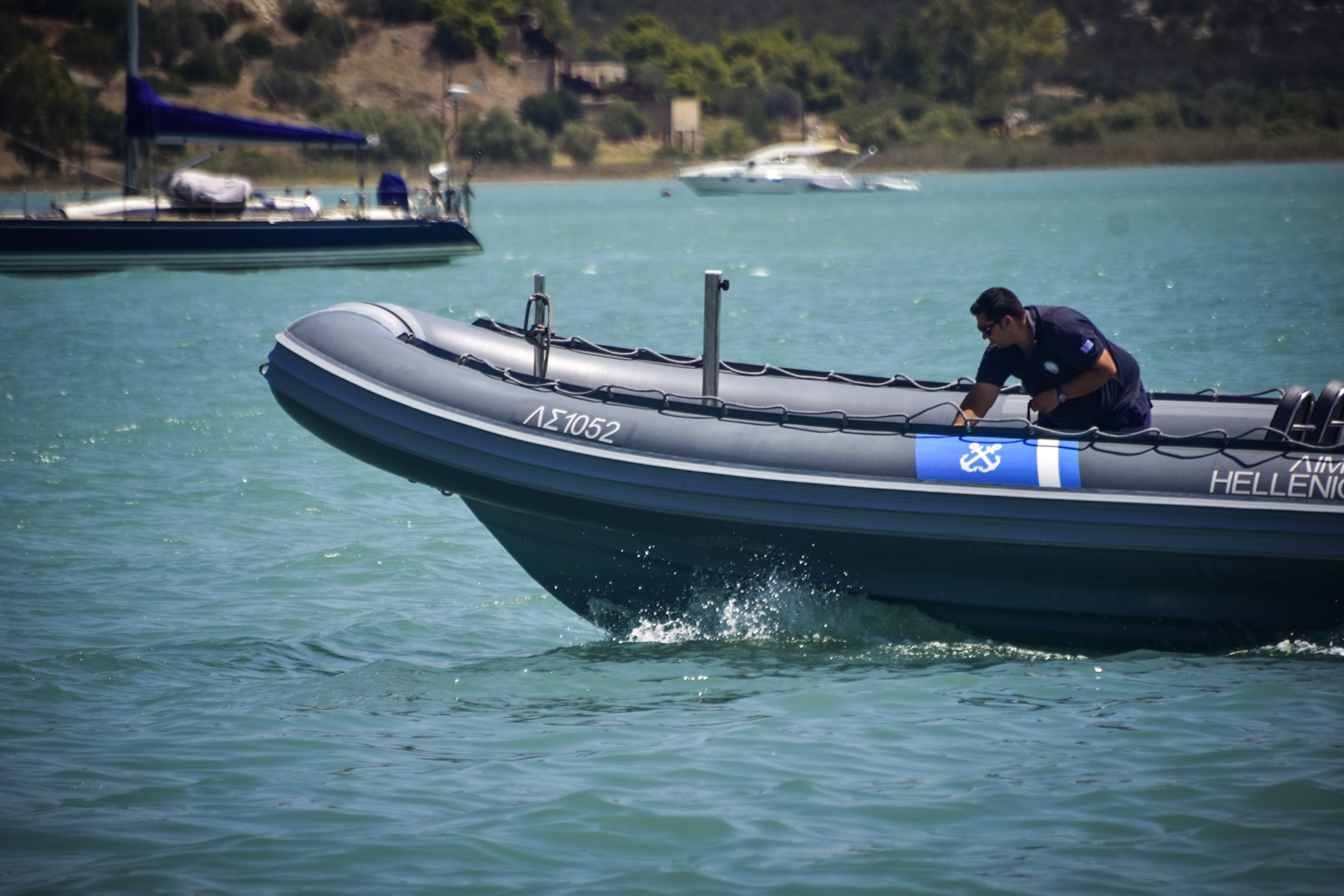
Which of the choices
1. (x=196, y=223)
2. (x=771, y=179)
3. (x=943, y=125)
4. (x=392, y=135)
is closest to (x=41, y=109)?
(x=392, y=135)

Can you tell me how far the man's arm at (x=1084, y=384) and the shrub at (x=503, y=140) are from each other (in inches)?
2999

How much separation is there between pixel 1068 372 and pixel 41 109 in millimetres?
62555

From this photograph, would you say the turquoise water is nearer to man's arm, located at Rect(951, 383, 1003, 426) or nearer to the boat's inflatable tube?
the boat's inflatable tube

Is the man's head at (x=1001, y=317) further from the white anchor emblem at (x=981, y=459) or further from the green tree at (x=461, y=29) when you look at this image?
the green tree at (x=461, y=29)

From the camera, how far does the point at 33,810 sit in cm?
434

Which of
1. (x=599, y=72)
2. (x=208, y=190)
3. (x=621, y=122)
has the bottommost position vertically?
(x=208, y=190)

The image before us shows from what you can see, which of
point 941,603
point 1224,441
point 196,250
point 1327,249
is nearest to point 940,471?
point 941,603

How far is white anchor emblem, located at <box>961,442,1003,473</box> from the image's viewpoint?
5320mm

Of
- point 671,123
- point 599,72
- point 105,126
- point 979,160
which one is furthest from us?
point 599,72

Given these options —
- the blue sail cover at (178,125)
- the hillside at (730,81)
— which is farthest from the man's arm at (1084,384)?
the hillside at (730,81)

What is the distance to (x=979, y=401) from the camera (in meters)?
5.54

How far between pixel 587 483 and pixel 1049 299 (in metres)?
16.0

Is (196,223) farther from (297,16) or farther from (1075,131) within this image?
(297,16)

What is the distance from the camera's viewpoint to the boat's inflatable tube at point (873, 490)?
5137mm
